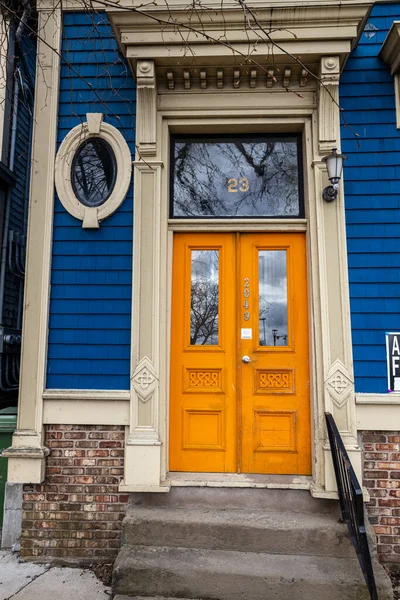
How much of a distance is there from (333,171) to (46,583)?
12.6 feet

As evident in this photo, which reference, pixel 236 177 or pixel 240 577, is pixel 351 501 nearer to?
pixel 240 577

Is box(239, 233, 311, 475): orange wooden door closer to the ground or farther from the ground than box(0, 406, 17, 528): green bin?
farther from the ground

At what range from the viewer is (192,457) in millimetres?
3686

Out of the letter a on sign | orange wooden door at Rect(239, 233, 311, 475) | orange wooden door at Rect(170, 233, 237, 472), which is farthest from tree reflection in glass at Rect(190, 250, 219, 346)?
the letter a on sign

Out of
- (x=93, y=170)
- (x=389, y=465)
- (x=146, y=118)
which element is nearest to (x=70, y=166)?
(x=93, y=170)

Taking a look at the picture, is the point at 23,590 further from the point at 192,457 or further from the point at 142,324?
the point at 142,324

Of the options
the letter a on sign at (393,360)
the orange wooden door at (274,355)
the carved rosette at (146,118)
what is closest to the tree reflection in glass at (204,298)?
the orange wooden door at (274,355)

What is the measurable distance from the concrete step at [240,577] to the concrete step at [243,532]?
7 centimetres

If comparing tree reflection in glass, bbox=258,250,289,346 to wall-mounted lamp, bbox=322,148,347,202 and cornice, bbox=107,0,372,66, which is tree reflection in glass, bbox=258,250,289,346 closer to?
wall-mounted lamp, bbox=322,148,347,202

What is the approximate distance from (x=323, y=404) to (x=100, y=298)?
2.06 meters

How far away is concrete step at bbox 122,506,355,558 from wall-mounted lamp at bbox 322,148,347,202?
2563 millimetres

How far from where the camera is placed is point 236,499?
343cm

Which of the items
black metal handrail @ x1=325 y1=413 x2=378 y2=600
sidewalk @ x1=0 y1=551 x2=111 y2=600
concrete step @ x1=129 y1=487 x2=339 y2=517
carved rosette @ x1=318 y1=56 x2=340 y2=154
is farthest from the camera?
carved rosette @ x1=318 y1=56 x2=340 y2=154

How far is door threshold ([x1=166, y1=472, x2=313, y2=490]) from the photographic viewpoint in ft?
11.3
